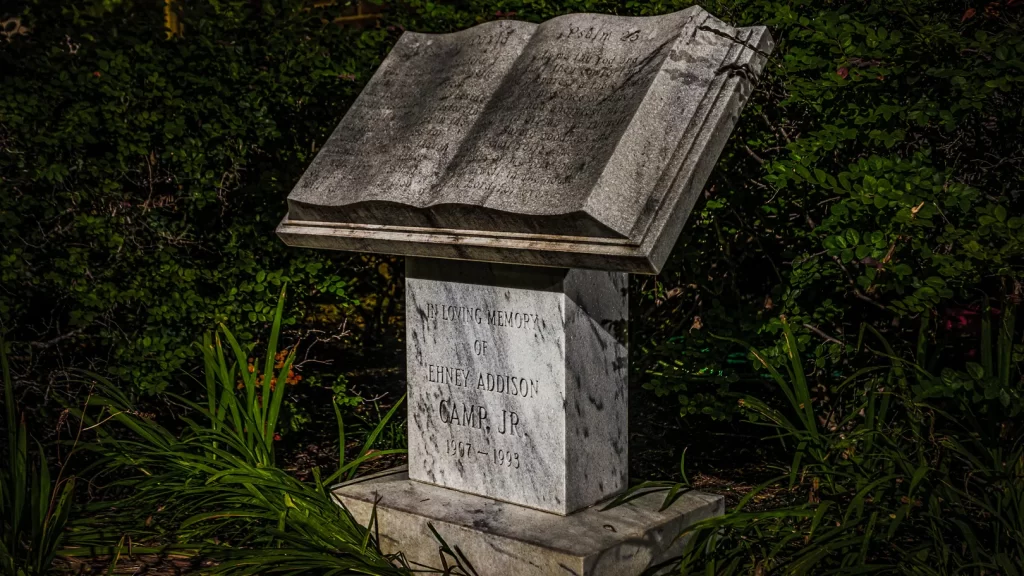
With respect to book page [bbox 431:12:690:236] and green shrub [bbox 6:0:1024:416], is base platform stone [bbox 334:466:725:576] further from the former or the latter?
book page [bbox 431:12:690:236]

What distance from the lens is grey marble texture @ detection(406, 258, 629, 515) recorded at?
3.47m

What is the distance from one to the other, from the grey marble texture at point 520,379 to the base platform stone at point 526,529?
7 cm

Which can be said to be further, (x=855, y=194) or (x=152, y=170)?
(x=152, y=170)

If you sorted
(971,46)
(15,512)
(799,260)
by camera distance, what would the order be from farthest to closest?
(799,260) → (15,512) → (971,46)

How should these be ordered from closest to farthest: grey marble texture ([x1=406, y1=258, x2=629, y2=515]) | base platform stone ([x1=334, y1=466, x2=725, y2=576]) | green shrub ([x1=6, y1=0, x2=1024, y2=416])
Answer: base platform stone ([x1=334, y1=466, x2=725, y2=576]) → grey marble texture ([x1=406, y1=258, x2=629, y2=515]) → green shrub ([x1=6, y1=0, x2=1024, y2=416])

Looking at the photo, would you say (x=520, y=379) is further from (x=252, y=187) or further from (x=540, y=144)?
(x=252, y=187)

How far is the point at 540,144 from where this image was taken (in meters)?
3.28

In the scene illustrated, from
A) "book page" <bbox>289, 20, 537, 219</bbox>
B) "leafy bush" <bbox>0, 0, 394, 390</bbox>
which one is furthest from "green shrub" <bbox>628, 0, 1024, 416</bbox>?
"leafy bush" <bbox>0, 0, 394, 390</bbox>

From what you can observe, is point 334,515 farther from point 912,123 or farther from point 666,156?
point 912,123

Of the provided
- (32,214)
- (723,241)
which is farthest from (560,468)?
(32,214)

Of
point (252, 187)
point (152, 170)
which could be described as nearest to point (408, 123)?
point (252, 187)

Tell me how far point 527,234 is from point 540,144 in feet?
0.94

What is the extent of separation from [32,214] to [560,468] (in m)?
2.69

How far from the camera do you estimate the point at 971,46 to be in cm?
340
